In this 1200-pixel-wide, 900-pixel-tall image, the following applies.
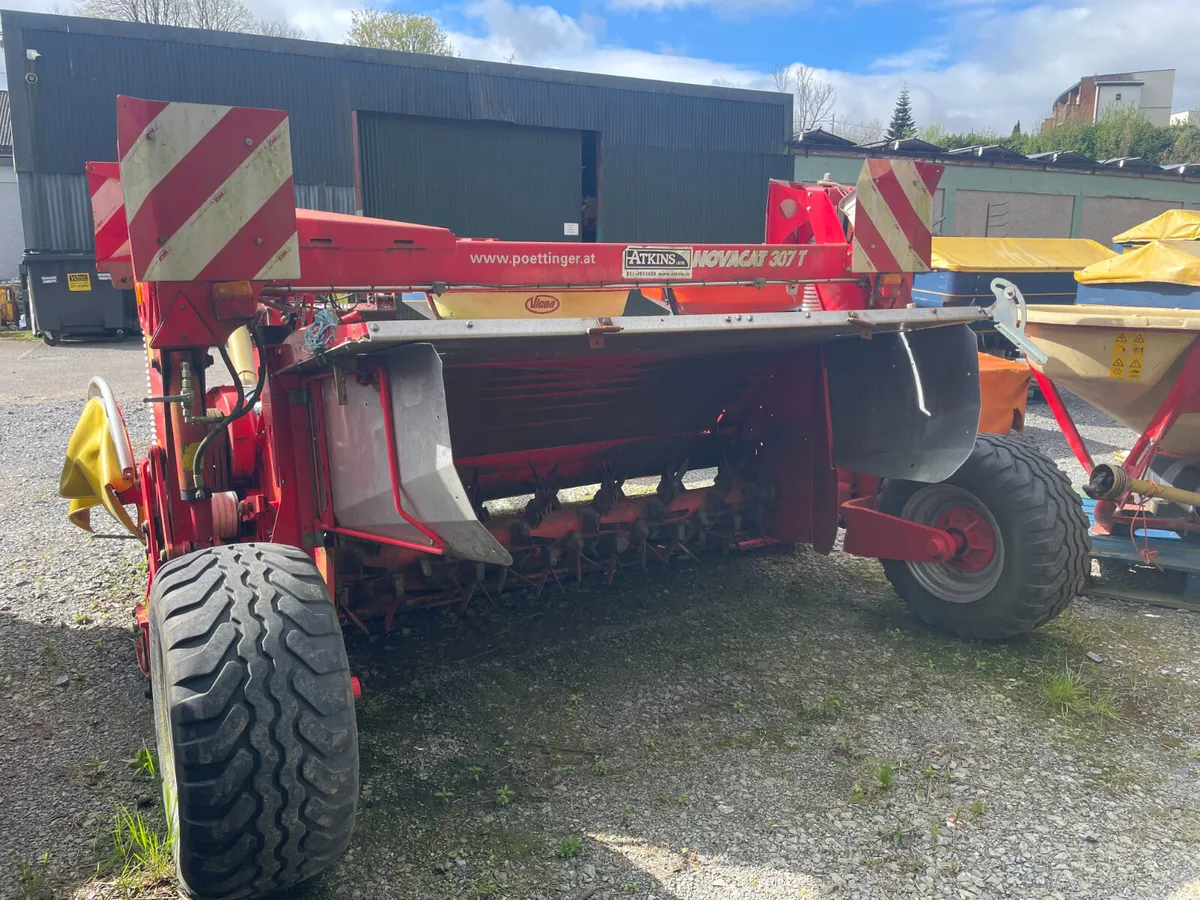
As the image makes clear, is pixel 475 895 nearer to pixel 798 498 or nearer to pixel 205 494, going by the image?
pixel 205 494

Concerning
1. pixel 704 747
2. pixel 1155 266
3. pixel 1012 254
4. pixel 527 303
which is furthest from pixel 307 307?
pixel 1012 254

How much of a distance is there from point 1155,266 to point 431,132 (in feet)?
33.0

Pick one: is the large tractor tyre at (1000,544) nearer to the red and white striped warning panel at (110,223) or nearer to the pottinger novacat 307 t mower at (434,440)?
the pottinger novacat 307 t mower at (434,440)

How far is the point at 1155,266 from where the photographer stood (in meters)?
9.18

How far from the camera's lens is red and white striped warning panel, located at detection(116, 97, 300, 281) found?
222 centimetres

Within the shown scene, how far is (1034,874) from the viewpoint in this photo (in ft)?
7.41

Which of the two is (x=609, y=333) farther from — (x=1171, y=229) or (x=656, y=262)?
(x=1171, y=229)

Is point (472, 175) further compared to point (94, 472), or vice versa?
point (472, 175)

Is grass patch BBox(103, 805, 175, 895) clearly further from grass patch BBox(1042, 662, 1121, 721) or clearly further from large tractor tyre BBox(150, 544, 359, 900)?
grass patch BBox(1042, 662, 1121, 721)

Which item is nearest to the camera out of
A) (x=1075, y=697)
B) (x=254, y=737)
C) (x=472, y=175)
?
(x=254, y=737)

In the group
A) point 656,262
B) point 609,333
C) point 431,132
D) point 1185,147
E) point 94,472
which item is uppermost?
point 1185,147

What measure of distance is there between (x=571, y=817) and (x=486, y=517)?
1.25 meters

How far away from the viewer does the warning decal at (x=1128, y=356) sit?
164 inches

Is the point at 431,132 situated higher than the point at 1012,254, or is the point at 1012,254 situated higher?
the point at 431,132
